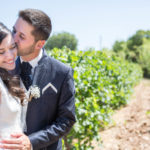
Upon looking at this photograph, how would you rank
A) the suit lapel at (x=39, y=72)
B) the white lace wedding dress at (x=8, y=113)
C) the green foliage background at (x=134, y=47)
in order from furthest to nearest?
the green foliage background at (x=134, y=47)
the suit lapel at (x=39, y=72)
the white lace wedding dress at (x=8, y=113)

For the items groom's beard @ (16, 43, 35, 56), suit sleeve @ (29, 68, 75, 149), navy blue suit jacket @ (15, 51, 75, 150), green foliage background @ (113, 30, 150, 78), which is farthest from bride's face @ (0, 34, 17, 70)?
green foliage background @ (113, 30, 150, 78)

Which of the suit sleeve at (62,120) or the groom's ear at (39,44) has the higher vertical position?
the groom's ear at (39,44)

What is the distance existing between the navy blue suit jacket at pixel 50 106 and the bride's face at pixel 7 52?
22cm

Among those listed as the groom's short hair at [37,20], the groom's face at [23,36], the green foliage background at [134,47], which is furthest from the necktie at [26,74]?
the green foliage background at [134,47]

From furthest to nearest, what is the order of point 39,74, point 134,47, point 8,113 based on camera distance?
1. point 134,47
2. point 39,74
3. point 8,113

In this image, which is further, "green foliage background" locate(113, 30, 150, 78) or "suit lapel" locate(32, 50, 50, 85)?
"green foliage background" locate(113, 30, 150, 78)

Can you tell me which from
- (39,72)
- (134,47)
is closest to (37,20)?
(39,72)

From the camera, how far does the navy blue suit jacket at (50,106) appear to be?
1.82 metres

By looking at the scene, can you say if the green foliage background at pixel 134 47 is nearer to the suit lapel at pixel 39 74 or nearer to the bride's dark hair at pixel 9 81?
the suit lapel at pixel 39 74

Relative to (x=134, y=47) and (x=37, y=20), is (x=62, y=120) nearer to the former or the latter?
(x=37, y=20)

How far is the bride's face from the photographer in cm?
161

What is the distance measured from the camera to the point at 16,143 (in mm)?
1620

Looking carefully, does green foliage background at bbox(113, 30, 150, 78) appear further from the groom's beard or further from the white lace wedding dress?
the white lace wedding dress

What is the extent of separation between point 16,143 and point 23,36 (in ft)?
2.65
